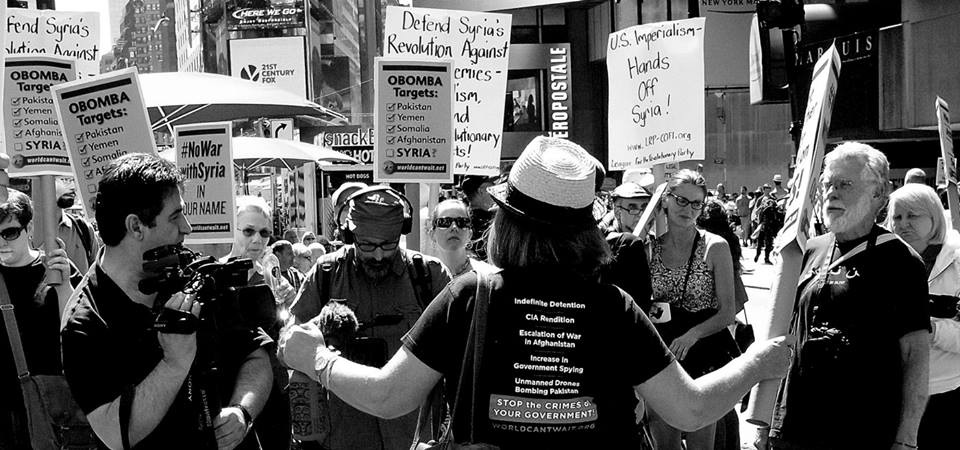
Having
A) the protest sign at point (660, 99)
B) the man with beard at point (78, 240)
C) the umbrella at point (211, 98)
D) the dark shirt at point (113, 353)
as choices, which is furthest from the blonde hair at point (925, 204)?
the umbrella at point (211, 98)

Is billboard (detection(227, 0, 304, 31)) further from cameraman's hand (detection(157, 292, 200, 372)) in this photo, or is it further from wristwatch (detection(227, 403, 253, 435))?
cameraman's hand (detection(157, 292, 200, 372))

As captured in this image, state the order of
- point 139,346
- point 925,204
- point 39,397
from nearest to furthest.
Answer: point 139,346 < point 39,397 < point 925,204

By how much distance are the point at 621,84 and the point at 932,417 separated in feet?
11.9

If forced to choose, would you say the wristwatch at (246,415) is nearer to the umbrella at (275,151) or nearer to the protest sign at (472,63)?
the protest sign at (472,63)

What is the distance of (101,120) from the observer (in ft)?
18.8

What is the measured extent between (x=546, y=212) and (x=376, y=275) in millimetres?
2172

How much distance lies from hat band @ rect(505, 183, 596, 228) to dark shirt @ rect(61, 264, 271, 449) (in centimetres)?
97

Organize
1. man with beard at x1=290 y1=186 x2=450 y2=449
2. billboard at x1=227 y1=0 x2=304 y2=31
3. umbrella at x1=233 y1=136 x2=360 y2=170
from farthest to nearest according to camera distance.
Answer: billboard at x1=227 y1=0 x2=304 y2=31 < umbrella at x1=233 y1=136 x2=360 y2=170 < man with beard at x1=290 y1=186 x2=450 y2=449

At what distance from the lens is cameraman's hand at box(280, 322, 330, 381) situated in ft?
9.45

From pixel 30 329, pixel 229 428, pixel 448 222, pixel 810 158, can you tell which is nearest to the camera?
pixel 229 428

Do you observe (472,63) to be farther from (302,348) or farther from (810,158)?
(302,348)

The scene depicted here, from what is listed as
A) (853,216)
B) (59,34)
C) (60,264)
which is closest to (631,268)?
(853,216)

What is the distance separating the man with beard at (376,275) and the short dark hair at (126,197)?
1.79 m

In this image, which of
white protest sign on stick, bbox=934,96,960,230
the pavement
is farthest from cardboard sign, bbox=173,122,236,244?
white protest sign on stick, bbox=934,96,960,230
